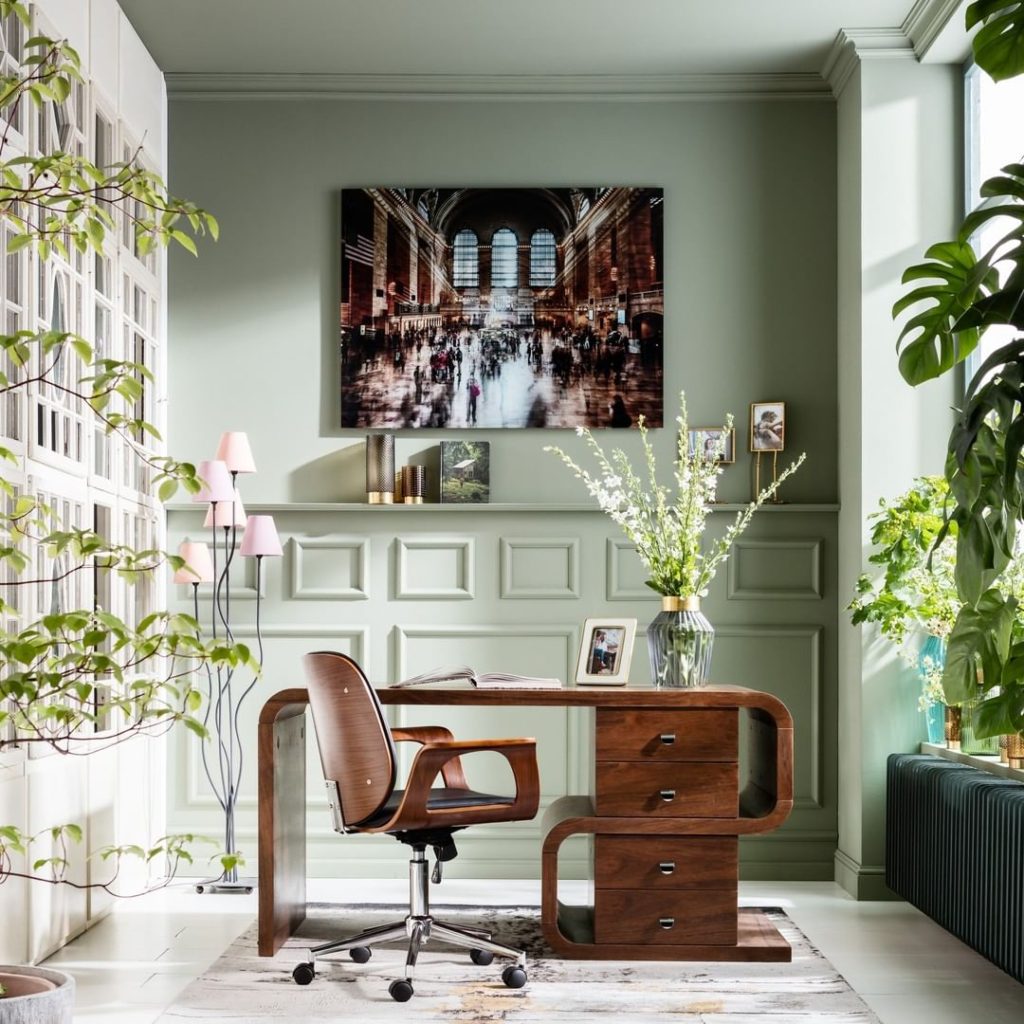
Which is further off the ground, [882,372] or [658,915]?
[882,372]

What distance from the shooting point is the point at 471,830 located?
5078 millimetres

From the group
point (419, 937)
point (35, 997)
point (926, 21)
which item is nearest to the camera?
point (35, 997)

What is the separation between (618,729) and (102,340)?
7.05 ft

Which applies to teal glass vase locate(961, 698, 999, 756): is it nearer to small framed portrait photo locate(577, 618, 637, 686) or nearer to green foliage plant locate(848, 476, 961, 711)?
green foliage plant locate(848, 476, 961, 711)

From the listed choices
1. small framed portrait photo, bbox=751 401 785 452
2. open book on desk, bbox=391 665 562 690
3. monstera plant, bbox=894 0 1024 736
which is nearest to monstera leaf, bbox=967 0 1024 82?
monstera plant, bbox=894 0 1024 736

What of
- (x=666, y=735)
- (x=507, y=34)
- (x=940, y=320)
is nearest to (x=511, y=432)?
(x=507, y=34)

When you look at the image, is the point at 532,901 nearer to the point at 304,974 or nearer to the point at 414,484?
→ the point at 304,974

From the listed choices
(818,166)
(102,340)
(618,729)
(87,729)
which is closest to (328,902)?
(87,729)

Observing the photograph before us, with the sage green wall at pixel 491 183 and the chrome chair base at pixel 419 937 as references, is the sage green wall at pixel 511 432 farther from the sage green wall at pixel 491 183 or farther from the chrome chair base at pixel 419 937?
the chrome chair base at pixel 419 937

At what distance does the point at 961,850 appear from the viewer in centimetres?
369

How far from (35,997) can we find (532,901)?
2396 millimetres

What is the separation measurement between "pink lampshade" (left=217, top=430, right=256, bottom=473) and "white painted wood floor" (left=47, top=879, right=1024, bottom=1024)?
1.54m

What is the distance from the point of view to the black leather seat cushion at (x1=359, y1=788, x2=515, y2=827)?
3.52 m

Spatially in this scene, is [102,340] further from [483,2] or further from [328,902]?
[328,902]
